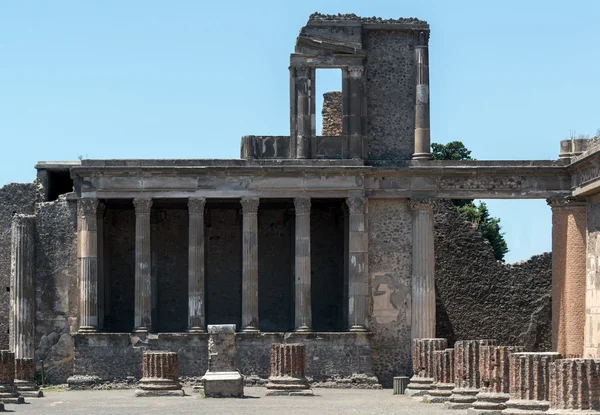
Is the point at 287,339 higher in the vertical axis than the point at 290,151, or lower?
lower

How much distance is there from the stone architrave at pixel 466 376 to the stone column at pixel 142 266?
39.0 feet

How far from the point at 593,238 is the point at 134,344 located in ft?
39.8

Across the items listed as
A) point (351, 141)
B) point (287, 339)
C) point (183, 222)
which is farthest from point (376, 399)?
point (183, 222)

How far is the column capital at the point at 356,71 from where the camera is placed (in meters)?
42.6

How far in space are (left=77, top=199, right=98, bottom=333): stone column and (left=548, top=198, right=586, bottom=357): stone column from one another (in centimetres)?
1215

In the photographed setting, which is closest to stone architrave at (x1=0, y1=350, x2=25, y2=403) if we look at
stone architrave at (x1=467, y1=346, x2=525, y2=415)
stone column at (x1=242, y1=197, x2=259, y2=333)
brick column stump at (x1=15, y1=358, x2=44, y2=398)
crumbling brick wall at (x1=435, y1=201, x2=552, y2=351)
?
brick column stump at (x1=15, y1=358, x2=44, y2=398)

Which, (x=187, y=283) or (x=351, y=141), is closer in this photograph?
(x=351, y=141)

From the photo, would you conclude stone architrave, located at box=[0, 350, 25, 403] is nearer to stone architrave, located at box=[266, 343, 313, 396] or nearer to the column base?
stone architrave, located at box=[266, 343, 313, 396]

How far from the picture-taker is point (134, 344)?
41.5 meters

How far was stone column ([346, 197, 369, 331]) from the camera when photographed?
137 ft

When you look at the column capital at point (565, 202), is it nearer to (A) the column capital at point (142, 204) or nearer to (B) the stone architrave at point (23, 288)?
(A) the column capital at point (142, 204)

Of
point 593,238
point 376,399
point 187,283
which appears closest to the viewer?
point 376,399

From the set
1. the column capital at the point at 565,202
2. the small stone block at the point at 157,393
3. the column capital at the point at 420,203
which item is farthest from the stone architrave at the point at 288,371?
the column capital at the point at 565,202

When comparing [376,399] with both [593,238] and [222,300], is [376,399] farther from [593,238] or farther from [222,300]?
[222,300]
